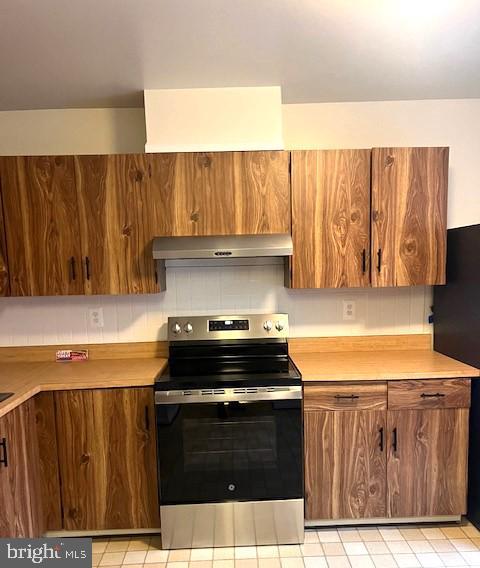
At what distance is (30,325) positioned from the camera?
2428 mm

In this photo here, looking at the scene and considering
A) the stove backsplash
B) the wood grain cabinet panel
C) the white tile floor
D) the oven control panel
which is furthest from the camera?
the stove backsplash

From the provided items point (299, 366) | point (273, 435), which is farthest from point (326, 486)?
point (299, 366)

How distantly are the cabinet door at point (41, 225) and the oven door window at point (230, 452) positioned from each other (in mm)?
987

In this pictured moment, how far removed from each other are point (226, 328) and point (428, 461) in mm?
1318

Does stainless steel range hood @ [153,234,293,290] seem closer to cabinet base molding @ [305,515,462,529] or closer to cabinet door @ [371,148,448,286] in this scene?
cabinet door @ [371,148,448,286]

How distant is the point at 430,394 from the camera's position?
194 cm

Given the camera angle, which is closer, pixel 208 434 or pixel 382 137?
pixel 208 434

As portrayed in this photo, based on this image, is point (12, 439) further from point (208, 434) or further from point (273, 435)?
point (273, 435)

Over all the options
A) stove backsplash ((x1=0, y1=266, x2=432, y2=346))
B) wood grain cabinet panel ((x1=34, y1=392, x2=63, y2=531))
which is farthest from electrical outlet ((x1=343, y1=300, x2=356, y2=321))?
wood grain cabinet panel ((x1=34, y1=392, x2=63, y2=531))

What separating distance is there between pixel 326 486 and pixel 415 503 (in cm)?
49

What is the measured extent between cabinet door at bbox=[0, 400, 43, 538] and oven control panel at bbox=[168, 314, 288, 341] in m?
0.87

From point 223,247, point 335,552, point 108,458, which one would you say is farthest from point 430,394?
point 108,458

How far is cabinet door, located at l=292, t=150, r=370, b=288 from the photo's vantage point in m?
2.07

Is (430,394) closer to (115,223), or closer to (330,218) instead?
(330,218)
